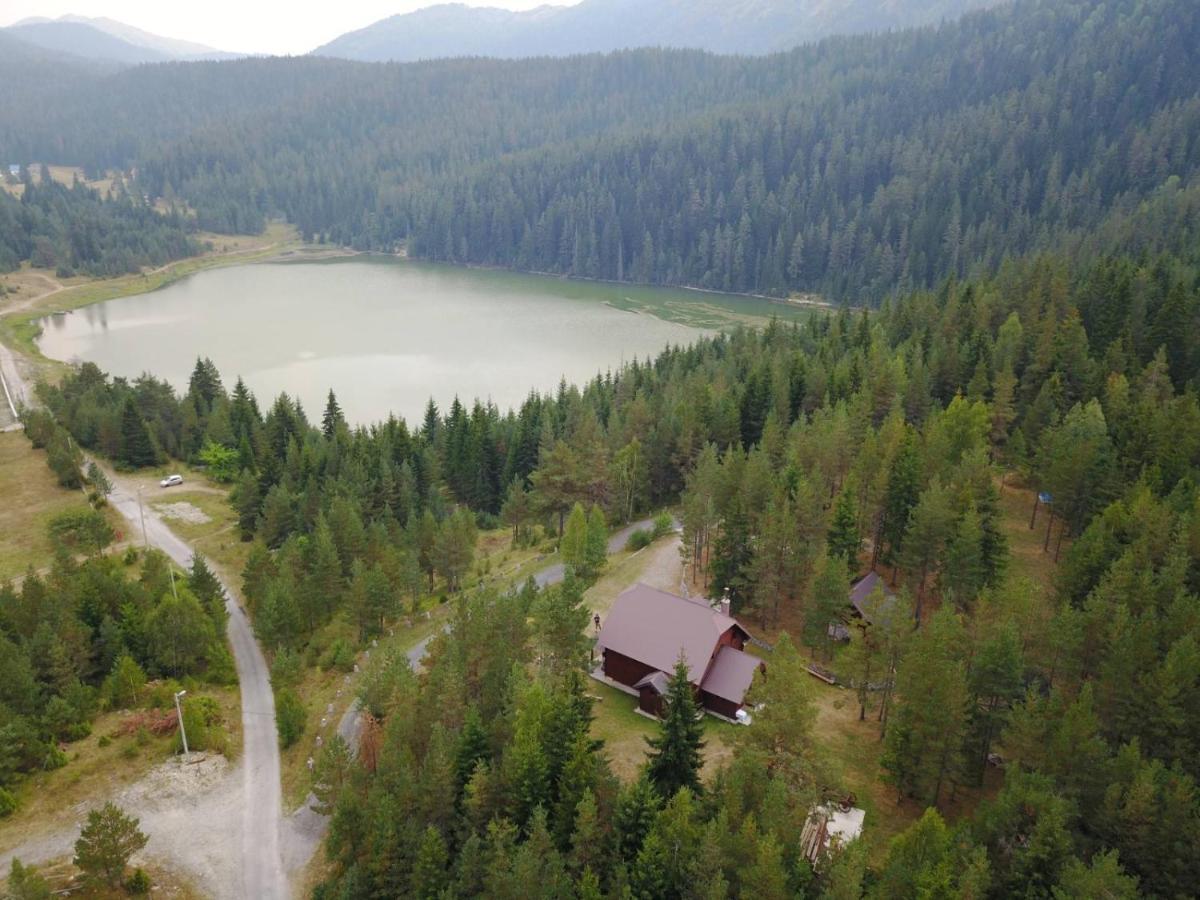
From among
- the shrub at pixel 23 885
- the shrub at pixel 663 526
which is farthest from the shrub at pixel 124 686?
the shrub at pixel 663 526

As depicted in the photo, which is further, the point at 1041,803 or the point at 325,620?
the point at 325,620

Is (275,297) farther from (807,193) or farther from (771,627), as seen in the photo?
(771,627)

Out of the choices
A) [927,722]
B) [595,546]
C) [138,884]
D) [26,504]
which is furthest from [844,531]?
[26,504]

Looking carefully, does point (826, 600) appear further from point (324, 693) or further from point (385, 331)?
point (385, 331)

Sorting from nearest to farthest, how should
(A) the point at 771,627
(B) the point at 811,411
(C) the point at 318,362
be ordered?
(A) the point at 771,627, (B) the point at 811,411, (C) the point at 318,362

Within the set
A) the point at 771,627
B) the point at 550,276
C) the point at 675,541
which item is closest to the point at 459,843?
the point at 771,627

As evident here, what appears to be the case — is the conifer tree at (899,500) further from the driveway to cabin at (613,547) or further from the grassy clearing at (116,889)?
the grassy clearing at (116,889)

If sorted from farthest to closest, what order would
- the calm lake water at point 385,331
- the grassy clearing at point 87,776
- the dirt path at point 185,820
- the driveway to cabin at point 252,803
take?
the calm lake water at point 385,331 < the grassy clearing at point 87,776 < the dirt path at point 185,820 < the driveway to cabin at point 252,803
